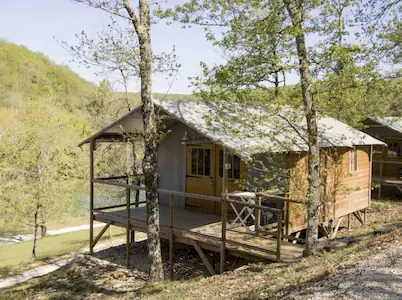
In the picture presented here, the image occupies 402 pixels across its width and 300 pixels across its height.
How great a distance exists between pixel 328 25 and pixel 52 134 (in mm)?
16151

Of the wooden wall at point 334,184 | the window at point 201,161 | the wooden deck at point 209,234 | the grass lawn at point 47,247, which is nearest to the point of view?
the wooden deck at point 209,234

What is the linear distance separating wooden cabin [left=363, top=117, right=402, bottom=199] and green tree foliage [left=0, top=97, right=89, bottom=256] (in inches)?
577

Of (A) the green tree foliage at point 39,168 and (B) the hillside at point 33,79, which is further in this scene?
(B) the hillside at point 33,79

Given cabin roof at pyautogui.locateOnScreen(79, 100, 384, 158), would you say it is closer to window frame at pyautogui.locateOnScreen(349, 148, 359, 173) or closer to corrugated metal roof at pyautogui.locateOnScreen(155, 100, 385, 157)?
corrugated metal roof at pyautogui.locateOnScreen(155, 100, 385, 157)

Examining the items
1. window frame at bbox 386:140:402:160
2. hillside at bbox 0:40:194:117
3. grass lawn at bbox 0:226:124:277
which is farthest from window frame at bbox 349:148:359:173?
hillside at bbox 0:40:194:117

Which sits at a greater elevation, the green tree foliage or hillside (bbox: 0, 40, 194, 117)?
hillside (bbox: 0, 40, 194, 117)

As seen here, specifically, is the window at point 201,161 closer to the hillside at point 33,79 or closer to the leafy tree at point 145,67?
the leafy tree at point 145,67

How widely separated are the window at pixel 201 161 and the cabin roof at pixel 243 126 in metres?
1.58

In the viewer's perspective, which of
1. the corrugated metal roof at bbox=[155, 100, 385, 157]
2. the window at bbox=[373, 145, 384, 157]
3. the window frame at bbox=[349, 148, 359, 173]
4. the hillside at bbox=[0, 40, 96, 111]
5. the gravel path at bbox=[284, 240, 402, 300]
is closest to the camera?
the gravel path at bbox=[284, 240, 402, 300]

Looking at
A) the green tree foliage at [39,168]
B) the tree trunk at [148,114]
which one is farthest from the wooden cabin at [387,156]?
the green tree foliage at [39,168]

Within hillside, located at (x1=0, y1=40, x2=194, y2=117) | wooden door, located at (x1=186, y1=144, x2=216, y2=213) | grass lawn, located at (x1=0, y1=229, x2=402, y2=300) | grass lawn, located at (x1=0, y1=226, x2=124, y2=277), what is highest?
hillside, located at (x1=0, y1=40, x2=194, y2=117)

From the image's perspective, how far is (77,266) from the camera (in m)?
10.5

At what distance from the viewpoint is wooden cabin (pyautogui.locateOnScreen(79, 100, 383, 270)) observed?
24.6 ft

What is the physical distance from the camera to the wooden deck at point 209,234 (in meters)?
7.66
